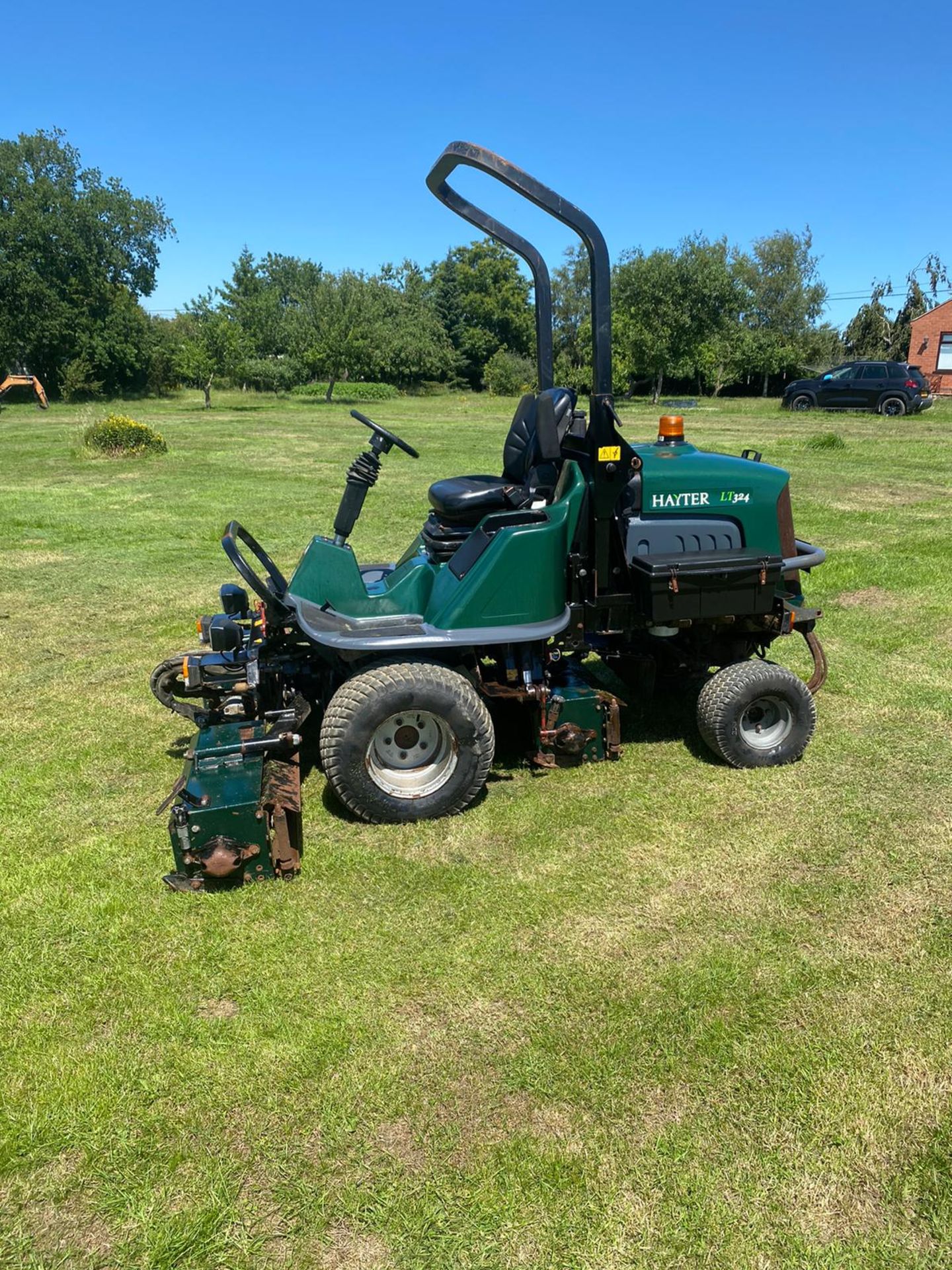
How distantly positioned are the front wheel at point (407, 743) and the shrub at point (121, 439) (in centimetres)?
1496

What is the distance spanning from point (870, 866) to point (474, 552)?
221cm

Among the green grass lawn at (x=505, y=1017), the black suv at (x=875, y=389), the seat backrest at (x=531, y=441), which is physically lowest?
the green grass lawn at (x=505, y=1017)

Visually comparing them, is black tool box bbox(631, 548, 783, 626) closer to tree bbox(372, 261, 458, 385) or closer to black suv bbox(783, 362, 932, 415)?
black suv bbox(783, 362, 932, 415)

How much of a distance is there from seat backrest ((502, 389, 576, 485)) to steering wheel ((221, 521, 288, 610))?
1.35 metres

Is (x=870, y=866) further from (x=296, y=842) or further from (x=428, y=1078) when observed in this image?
(x=296, y=842)

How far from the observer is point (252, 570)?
4.22 m

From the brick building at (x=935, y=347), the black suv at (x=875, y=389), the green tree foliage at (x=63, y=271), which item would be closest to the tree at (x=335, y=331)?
the green tree foliage at (x=63, y=271)

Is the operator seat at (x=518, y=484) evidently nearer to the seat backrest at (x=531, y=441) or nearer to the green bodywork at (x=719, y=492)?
the seat backrest at (x=531, y=441)

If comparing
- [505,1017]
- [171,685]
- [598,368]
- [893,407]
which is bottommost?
[505,1017]

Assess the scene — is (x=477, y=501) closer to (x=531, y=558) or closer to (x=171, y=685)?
(x=531, y=558)

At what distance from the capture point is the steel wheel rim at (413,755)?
12.9ft

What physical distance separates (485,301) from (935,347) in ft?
101

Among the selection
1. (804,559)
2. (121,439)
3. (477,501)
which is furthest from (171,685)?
(121,439)

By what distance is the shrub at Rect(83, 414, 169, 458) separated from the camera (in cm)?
1698
